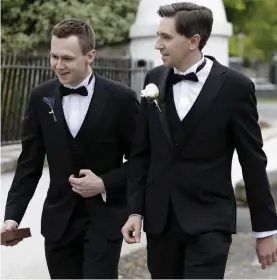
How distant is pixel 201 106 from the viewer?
3.43 m

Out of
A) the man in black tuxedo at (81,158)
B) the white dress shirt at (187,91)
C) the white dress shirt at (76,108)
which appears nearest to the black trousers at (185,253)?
the white dress shirt at (187,91)

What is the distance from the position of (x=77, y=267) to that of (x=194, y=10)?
1445 millimetres

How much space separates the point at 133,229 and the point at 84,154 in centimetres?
51

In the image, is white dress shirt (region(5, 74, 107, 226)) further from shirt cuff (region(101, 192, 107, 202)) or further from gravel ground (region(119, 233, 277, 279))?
gravel ground (region(119, 233, 277, 279))

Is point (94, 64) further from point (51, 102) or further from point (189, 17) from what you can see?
point (189, 17)

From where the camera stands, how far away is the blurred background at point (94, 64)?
665cm

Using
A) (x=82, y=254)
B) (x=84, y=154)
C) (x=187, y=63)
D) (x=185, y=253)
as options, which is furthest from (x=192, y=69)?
(x=82, y=254)

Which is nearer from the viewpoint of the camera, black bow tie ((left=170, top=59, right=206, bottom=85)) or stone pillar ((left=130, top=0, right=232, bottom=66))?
black bow tie ((left=170, top=59, right=206, bottom=85))

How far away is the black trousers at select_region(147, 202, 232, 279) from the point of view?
3430 mm

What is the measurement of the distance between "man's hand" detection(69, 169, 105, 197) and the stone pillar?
28.3ft

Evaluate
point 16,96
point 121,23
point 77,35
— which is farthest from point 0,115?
point 77,35

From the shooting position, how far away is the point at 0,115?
9.54 metres

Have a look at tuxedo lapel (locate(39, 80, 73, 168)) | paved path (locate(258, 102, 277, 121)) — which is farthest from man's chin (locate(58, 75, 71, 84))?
paved path (locate(258, 102, 277, 121))

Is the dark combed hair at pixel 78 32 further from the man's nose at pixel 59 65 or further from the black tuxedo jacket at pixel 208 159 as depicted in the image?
the black tuxedo jacket at pixel 208 159
